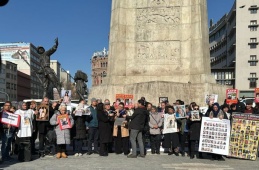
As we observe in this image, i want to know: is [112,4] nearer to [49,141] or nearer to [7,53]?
[49,141]

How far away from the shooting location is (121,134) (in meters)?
13.5

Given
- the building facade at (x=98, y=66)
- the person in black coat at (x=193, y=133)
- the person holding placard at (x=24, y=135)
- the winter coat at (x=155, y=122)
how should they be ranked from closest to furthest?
the person holding placard at (x=24, y=135) < the person in black coat at (x=193, y=133) < the winter coat at (x=155, y=122) < the building facade at (x=98, y=66)

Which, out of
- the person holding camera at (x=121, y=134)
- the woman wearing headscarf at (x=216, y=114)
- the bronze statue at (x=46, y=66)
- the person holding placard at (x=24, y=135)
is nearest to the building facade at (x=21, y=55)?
the bronze statue at (x=46, y=66)

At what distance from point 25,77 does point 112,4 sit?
406ft

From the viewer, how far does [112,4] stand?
850 inches

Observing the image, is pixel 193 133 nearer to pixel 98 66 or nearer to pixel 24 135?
pixel 24 135

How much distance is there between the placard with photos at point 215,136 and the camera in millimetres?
12016

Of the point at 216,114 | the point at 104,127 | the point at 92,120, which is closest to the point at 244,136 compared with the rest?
the point at 216,114

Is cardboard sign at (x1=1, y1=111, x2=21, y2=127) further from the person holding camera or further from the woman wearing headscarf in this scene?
the woman wearing headscarf

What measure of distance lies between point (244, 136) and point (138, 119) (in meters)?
3.15

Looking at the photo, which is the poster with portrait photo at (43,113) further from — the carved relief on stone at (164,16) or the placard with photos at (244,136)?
the carved relief on stone at (164,16)

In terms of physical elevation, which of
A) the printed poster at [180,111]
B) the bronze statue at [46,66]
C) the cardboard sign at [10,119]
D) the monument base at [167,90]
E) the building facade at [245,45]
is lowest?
the cardboard sign at [10,119]

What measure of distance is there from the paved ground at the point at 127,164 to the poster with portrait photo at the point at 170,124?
3.36ft

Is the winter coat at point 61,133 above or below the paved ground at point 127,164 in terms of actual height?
above
